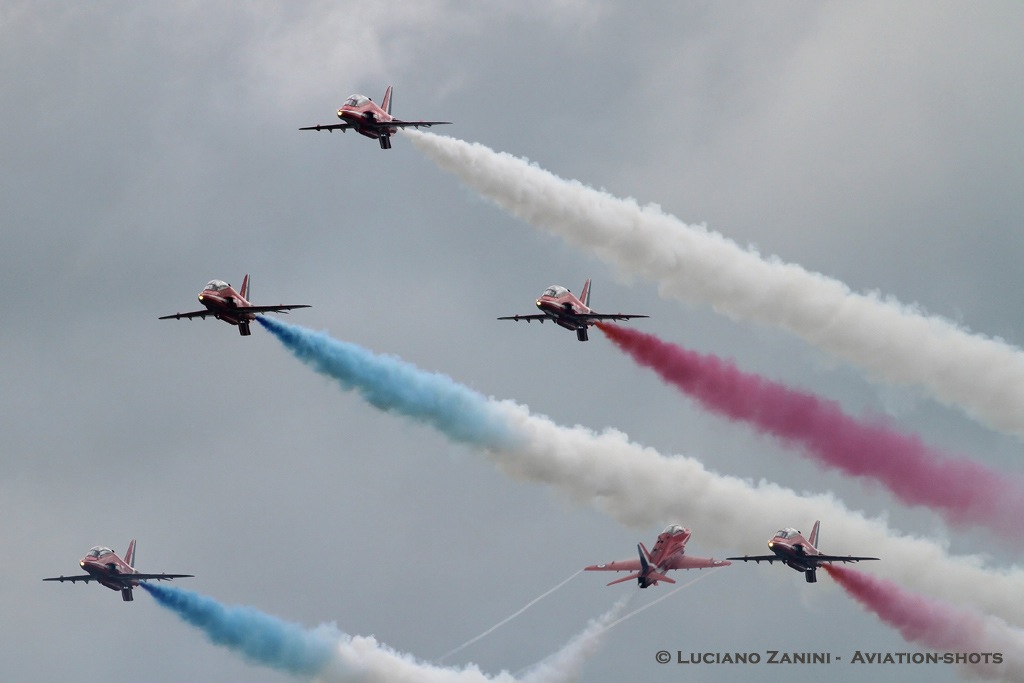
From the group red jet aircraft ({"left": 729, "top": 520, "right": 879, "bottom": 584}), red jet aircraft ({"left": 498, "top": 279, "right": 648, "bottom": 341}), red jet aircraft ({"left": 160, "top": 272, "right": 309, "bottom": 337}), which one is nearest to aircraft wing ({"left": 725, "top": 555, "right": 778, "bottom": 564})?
red jet aircraft ({"left": 729, "top": 520, "right": 879, "bottom": 584})

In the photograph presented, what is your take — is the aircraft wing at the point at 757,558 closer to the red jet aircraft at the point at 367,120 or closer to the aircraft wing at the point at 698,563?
the aircraft wing at the point at 698,563

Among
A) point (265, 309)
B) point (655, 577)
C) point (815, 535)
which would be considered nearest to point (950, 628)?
point (815, 535)

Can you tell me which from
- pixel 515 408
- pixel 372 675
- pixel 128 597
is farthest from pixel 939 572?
pixel 128 597

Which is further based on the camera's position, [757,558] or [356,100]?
[356,100]

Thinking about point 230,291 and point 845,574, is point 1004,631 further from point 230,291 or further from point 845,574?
point 230,291

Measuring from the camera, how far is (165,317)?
9644 centimetres

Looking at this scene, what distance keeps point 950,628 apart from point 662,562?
15992 mm

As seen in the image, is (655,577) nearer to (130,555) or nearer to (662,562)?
(662,562)

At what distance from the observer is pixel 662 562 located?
99.2m

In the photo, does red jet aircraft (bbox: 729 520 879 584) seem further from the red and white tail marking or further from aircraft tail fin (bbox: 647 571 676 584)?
the red and white tail marking

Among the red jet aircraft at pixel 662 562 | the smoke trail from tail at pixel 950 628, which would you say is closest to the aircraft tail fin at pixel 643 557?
the red jet aircraft at pixel 662 562

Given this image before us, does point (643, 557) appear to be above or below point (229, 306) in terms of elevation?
below

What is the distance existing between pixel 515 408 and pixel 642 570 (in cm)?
1147

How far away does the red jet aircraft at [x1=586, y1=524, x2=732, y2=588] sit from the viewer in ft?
322
